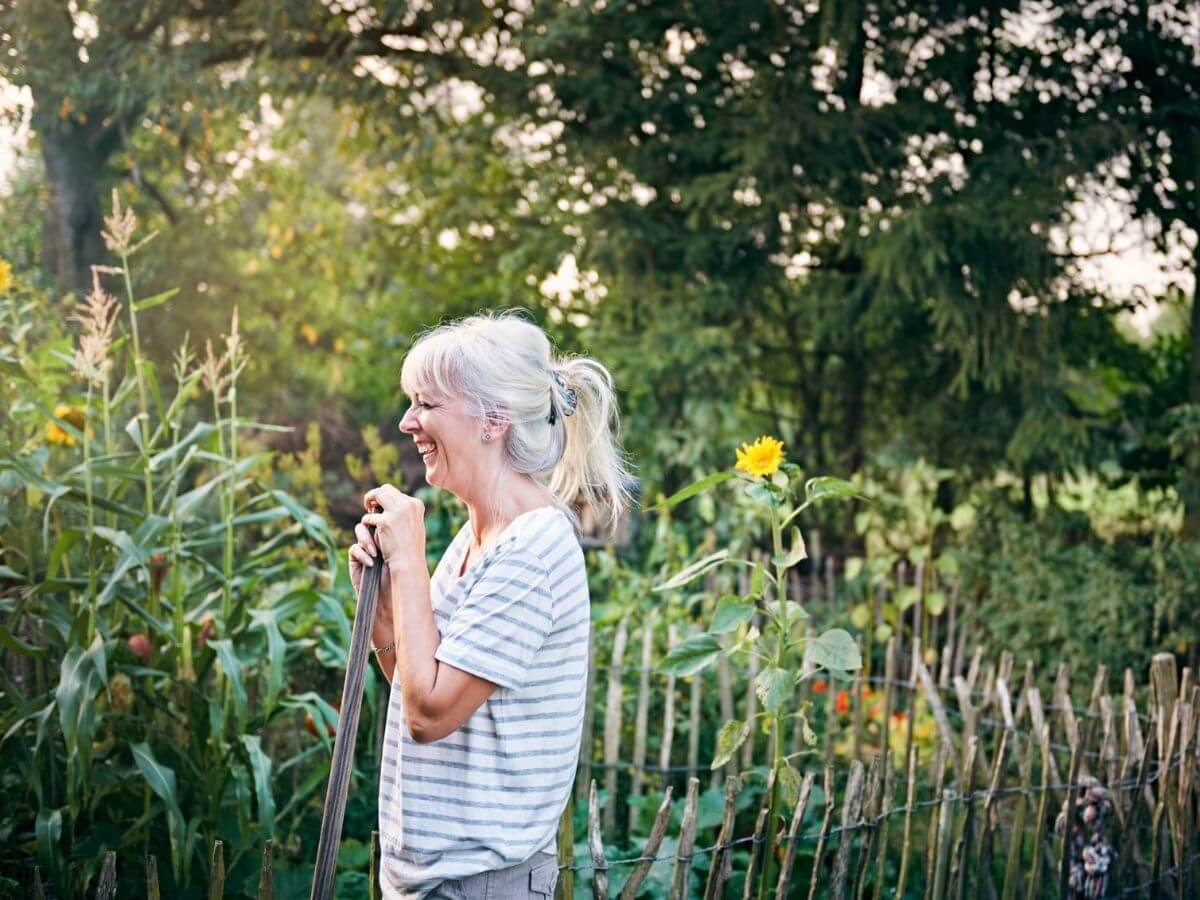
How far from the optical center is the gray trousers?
5.67ft

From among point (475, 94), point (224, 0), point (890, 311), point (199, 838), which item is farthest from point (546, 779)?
point (224, 0)

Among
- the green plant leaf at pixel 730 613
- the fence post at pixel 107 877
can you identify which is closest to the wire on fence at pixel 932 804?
the green plant leaf at pixel 730 613

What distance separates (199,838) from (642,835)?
1.38 metres

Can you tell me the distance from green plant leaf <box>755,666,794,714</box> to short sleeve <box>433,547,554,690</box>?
3.04 ft

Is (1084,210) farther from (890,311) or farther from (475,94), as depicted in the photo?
(475,94)

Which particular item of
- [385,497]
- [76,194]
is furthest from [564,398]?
[76,194]

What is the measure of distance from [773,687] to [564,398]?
90cm

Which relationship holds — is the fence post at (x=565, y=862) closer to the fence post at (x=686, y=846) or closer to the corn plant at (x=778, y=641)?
the fence post at (x=686, y=846)

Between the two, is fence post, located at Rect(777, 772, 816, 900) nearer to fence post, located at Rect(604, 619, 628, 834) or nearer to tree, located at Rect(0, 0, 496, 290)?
fence post, located at Rect(604, 619, 628, 834)

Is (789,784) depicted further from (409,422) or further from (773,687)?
(409,422)

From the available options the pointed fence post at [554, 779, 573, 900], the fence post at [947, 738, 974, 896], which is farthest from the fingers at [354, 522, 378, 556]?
the fence post at [947, 738, 974, 896]

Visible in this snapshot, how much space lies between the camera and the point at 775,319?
6785mm

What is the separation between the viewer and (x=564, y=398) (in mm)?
1898

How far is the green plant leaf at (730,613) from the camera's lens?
8.36 ft
